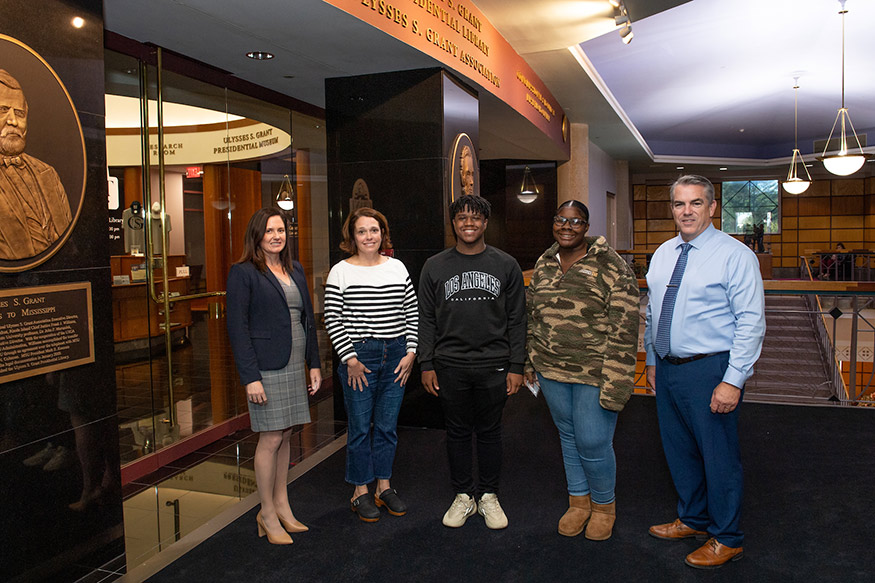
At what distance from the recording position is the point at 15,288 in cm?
222

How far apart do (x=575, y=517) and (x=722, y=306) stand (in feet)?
3.83

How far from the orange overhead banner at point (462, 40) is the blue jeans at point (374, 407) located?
175 cm

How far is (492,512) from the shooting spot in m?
2.98

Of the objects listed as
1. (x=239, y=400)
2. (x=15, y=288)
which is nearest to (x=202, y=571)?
(x=15, y=288)

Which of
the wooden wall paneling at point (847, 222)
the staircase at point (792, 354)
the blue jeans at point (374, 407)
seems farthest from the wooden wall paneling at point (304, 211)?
the wooden wall paneling at point (847, 222)

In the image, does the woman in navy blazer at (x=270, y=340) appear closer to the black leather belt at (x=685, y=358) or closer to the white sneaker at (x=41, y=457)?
the white sneaker at (x=41, y=457)

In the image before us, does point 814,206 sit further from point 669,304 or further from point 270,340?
point 270,340

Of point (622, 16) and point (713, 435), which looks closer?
point (713, 435)

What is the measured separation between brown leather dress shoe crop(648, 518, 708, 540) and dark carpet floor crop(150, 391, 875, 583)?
33mm

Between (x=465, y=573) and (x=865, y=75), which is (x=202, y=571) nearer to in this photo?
(x=465, y=573)

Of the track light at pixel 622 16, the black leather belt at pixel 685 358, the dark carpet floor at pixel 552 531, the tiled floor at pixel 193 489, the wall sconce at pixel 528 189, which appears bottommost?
the tiled floor at pixel 193 489

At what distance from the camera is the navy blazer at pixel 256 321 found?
2668mm

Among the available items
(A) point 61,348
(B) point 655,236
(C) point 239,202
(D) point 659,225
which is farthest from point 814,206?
(A) point 61,348

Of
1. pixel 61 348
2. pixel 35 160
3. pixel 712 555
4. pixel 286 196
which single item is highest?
pixel 286 196
